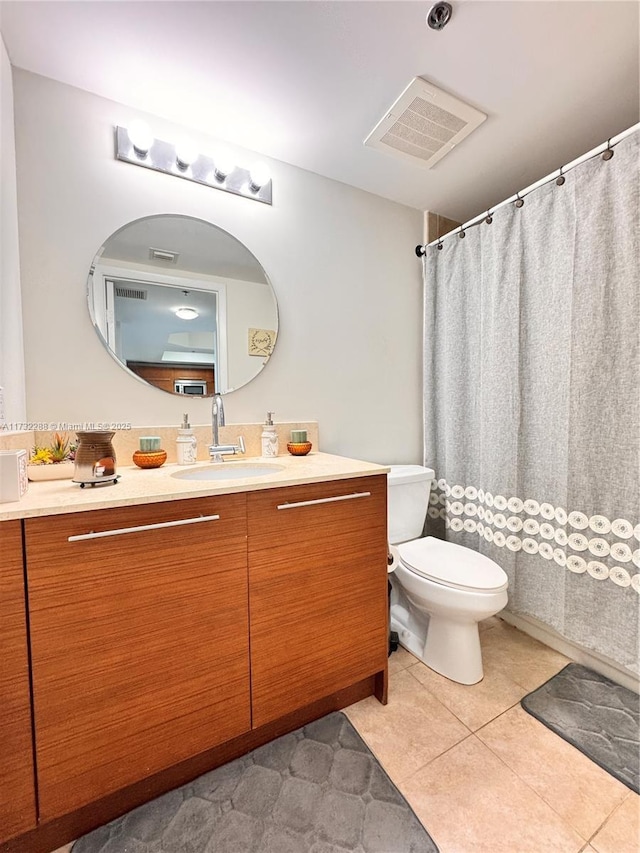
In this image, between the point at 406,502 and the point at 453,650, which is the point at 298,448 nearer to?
the point at 406,502

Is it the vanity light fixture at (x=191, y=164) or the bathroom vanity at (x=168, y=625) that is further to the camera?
the vanity light fixture at (x=191, y=164)

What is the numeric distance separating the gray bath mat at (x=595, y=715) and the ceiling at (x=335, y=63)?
2.24m

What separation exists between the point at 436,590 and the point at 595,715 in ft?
2.15

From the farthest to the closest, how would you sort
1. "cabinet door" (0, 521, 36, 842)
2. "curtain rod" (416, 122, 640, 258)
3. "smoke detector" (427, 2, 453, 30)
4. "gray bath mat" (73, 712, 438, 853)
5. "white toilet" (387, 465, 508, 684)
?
"white toilet" (387, 465, 508, 684) → "curtain rod" (416, 122, 640, 258) → "smoke detector" (427, 2, 453, 30) → "gray bath mat" (73, 712, 438, 853) → "cabinet door" (0, 521, 36, 842)

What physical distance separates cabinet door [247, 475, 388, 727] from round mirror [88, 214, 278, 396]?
73 centimetres

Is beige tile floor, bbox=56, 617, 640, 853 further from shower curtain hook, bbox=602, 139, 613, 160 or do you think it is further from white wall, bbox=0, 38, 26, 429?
shower curtain hook, bbox=602, 139, 613, 160

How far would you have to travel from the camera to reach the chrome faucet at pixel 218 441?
139cm

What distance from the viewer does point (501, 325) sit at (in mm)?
1627

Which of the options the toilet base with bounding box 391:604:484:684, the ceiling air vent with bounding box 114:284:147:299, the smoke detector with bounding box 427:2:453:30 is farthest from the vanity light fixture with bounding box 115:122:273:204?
the toilet base with bounding box 391:604:484:684

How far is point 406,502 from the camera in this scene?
5.57 feet

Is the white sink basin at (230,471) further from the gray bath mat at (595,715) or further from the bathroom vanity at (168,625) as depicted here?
the gray bath mat at (595,715)

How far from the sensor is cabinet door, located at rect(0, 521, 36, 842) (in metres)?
0.74

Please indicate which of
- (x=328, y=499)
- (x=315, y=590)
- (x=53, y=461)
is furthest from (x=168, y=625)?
(x=53, y=461)

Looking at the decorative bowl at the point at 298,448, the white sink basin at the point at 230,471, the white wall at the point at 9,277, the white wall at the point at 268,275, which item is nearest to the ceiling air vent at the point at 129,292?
the white wall at the point at 268,275
